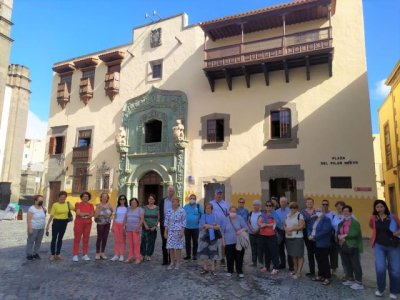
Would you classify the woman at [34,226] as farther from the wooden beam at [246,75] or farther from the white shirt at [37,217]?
the wooden beam at [246,75]

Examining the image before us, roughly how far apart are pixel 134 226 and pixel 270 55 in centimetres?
1053

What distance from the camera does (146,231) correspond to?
8094 mm

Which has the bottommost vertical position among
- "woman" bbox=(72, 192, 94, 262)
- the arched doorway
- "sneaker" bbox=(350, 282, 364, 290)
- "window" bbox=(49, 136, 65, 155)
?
"sneaker" bbox=(350, 282, 364, 290)

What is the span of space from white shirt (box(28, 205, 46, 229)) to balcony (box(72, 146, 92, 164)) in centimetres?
1200

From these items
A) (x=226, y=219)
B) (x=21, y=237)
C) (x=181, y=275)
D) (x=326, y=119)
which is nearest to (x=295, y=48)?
(x=326, y=119)

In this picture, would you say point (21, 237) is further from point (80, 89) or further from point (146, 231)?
point (80, 89)

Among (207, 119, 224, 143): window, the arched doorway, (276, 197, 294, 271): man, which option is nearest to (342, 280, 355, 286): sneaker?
(276, 197, 294, 271): man

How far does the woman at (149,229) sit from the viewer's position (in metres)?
8.08

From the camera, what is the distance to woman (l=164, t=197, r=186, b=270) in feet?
24.4

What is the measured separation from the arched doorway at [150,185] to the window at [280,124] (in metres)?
6.68

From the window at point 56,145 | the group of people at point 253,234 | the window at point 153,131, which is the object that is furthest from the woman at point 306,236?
the window at point 56,145

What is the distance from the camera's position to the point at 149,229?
8.04 meters

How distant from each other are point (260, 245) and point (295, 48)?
10.1 meters

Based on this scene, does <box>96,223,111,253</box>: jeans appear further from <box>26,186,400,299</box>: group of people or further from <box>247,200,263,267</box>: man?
<box>247,200,263,267</box>: man
